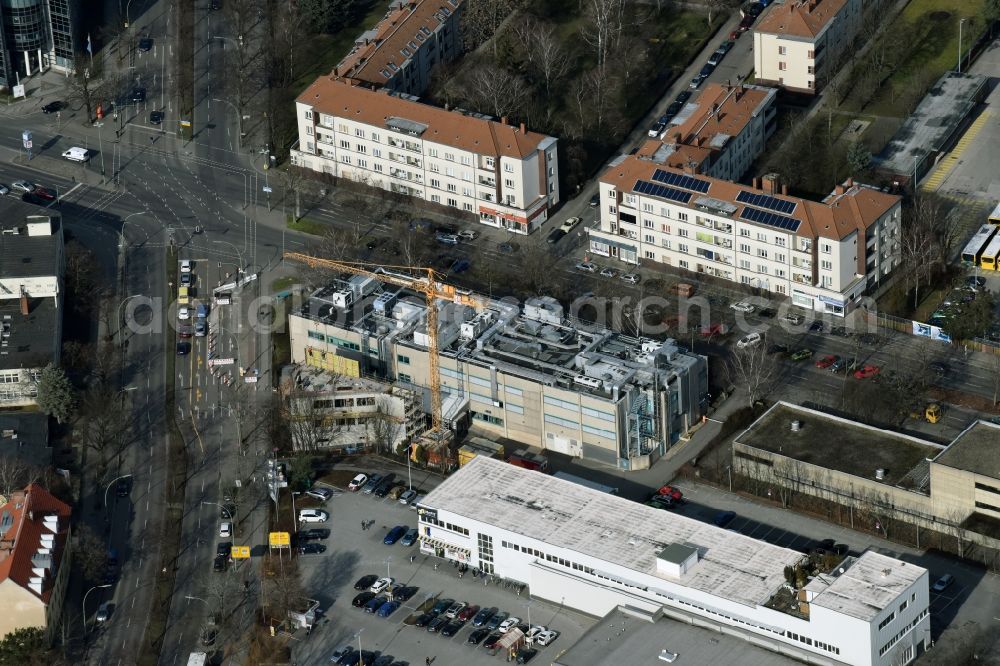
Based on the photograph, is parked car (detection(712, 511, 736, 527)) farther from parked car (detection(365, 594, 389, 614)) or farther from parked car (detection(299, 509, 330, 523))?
parked car (detection(299, 509, 330, 523))

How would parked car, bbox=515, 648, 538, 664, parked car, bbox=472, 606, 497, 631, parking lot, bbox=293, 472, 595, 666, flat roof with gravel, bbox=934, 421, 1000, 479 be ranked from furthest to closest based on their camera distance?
flat roof with gravel, bbox=934, 421, 1000, 479, parked car, bbox=472, 606, 497, 631, parking lot, bbox=293, 472, 595, 666, parked car, bbox=515, 648, 538, 664

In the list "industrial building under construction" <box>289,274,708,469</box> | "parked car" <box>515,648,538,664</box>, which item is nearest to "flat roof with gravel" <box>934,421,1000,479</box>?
"industrial building under construction" <box>289,274,708,469</box>

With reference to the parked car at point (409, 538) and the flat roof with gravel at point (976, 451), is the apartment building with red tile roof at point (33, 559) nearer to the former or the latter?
the parked car at point (409, 538)

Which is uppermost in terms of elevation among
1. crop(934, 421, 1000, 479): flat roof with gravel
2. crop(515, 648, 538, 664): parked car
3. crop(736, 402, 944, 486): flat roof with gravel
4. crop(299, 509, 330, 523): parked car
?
crop(934, 421, 1000, 479): flat roof with gravel

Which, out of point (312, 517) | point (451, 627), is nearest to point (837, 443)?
point (451, 627)

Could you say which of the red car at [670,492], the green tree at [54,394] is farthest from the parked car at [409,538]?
the green tree at [54,394]

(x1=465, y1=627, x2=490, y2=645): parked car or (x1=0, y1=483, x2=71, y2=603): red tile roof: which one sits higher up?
(x1=0, y1=483, x2=71, y2=603): red tile roof

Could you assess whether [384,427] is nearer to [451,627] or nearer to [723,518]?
[451,627]
